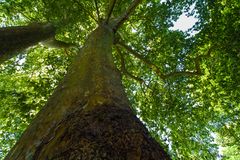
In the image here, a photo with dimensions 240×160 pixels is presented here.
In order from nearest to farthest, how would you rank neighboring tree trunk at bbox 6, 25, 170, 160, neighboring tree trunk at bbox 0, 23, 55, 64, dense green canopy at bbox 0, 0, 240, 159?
neighboring tree trunk at bbox 6, 25, 170, 160
neighboring tree trunk at bbox 0, 23, 55, 64
dense green canopy at bbox 0, 0, 240, 159

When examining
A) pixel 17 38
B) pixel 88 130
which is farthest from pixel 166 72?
pixel 88 130

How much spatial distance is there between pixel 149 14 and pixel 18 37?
741 cm

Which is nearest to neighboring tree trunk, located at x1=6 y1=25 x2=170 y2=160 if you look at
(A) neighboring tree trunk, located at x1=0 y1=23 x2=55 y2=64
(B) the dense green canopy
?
(A) neighboring tree trunk, located at x1=0 y1=23 x2=55 y2=64

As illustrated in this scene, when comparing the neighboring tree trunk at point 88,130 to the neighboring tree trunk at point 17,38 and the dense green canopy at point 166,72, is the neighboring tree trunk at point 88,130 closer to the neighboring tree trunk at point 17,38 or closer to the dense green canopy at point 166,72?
the neighboring tree trunk at point 17,38

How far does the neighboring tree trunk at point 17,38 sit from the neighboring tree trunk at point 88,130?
4.40 meters

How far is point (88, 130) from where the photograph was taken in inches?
81.0

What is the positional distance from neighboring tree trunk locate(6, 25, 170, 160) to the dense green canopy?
7.67 metres

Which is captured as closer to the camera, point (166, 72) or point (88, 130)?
point (88, 130)

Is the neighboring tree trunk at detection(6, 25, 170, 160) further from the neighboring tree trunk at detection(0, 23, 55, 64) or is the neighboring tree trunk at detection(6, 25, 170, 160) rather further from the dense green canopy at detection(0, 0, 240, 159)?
the dense green canopy at detection(0, 0, 240, 159)

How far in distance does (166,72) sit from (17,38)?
Answer: 287 inches

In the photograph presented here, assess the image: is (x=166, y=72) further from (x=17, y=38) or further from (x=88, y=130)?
(x=88, y=130)

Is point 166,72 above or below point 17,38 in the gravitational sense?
above

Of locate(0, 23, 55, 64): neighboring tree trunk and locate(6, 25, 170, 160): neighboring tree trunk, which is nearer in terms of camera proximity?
locate(6, 25, 170, 160): neighboring tree trunk

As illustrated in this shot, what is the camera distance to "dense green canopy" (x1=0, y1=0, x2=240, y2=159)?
1076 cm
